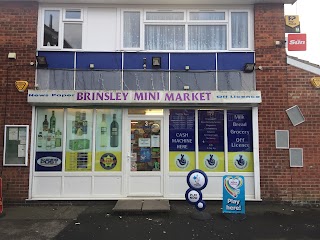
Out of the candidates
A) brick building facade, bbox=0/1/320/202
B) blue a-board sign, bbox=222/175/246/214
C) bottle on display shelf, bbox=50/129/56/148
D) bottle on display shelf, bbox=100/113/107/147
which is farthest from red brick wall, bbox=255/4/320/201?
bottle on display shelf, bbox=50/129/56/148

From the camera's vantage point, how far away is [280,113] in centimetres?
813

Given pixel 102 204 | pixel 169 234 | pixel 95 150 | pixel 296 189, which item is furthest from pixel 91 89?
pixel 296 189

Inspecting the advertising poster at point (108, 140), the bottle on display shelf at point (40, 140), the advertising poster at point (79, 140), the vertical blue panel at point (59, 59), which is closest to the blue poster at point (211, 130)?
the advertising poster at point (108, 140)

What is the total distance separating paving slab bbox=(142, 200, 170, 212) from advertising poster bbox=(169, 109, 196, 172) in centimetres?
96

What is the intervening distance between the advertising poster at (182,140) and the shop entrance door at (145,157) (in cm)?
29

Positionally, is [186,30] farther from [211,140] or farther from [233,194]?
[233,194]

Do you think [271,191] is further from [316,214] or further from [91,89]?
[91,89]

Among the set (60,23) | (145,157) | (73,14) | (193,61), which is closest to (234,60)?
(193,61)

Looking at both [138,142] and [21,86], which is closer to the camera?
[21,86]

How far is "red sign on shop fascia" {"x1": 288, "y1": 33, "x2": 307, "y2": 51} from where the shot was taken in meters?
8.29

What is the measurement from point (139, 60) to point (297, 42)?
4.22 metres

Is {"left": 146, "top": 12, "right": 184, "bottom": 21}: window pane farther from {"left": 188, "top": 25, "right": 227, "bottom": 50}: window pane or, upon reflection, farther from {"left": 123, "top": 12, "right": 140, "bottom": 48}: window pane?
{"left": 188, "top": 25, "right": 227, "bottom": 50}: window pane

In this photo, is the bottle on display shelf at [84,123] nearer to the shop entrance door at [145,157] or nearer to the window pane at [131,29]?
the shop entrance door at [145,157]

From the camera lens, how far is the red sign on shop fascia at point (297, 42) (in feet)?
27.2
